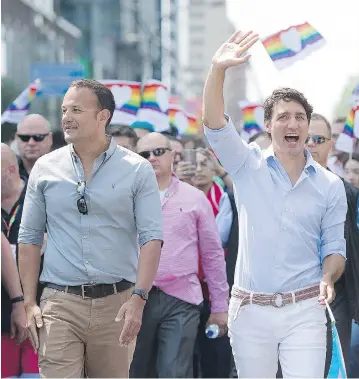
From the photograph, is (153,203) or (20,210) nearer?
(153,203)

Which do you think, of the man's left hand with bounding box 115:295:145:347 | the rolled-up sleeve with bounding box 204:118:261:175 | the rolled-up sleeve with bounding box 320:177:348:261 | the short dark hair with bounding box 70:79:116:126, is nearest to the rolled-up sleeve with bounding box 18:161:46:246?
the short dark hair with bounding box 70:79:116:126

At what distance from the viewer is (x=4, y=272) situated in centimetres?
706

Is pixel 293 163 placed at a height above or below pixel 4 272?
above

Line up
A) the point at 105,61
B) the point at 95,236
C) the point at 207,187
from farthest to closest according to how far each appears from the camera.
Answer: the point at 105,61 < the point at 207,187 < the point at 95,236

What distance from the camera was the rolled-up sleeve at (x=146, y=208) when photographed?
19.2ft

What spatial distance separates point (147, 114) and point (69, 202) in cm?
547

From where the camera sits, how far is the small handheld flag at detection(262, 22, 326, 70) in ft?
30.9

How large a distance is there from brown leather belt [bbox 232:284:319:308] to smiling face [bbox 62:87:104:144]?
1.22 m

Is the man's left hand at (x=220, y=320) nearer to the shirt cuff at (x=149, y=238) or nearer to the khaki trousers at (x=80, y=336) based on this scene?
the khaki trousers at (x=80, y=336)

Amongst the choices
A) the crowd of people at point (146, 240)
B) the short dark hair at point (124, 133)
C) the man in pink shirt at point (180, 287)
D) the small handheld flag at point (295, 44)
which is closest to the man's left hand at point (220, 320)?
the man in pink shirt at point (180, 287)

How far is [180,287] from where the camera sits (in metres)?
7.70

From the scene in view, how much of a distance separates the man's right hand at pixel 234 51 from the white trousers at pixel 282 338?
133 cm

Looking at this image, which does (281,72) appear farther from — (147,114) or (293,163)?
(293,163)

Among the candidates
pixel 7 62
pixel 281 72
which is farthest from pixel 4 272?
pixel 7 62
